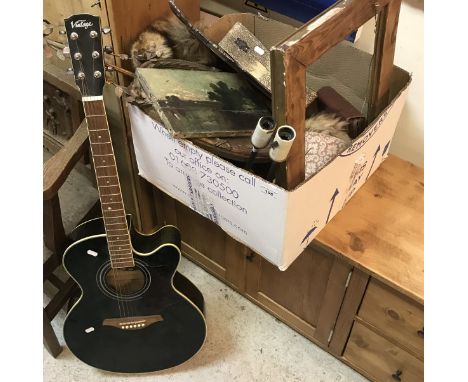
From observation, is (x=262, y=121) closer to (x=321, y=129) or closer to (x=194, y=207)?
(x=321, y=129)

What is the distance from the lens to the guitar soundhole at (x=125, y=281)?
144cm

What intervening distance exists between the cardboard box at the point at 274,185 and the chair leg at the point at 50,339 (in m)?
0.55

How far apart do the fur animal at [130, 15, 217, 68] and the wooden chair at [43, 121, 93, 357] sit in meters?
0.29

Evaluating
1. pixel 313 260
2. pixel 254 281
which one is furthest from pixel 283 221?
pixel 254 281

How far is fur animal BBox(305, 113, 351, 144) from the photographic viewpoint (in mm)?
1220

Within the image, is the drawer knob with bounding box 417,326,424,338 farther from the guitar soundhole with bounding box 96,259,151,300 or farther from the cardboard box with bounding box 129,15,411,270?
the guitar soundhole with bounding box 96,259,151,300

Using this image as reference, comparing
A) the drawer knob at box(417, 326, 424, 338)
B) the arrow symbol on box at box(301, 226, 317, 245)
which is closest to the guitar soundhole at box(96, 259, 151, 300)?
the arrow symbol on box at box(301, 226, 317, 245)

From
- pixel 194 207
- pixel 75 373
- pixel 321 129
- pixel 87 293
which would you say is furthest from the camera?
pixel 75 373

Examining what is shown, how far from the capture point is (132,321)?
150 centimetres

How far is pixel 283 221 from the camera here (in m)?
1.10

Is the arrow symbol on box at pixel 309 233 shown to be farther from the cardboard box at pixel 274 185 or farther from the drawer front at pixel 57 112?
the drawer front at pixel 57 112

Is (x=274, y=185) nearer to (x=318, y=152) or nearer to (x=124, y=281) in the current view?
(x=318, y=152)

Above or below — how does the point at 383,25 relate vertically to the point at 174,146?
above

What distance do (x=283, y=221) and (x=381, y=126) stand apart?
1.21 ft
